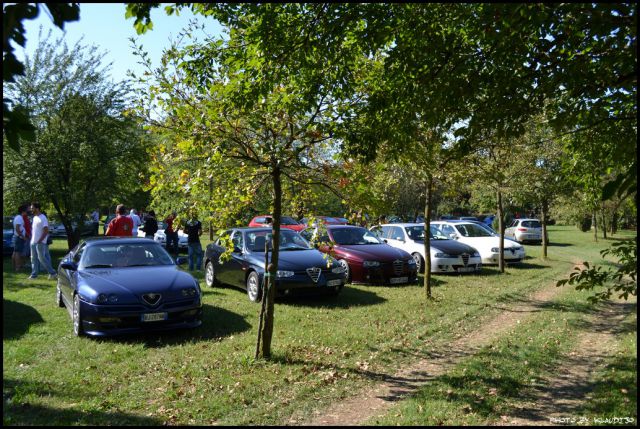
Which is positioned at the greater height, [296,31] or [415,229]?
[296,31]

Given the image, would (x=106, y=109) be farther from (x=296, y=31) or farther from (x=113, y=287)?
(x=296, y=31)

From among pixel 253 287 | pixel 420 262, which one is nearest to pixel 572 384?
pixel 253 287

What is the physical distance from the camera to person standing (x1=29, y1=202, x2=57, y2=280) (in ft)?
38.7

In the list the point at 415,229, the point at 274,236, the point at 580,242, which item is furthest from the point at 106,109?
the point at 580,242

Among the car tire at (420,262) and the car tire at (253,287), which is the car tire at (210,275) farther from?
the car tire at (420,262)

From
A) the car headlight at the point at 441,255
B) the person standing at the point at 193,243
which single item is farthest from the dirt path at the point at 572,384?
the person standing at the point at 193,243

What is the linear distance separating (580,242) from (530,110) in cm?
2943

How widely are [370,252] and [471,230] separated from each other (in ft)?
23.2

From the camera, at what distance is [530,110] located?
201 inches

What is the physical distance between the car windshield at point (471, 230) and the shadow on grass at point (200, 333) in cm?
1171

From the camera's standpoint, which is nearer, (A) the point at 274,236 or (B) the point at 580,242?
(A) the point at 274,236

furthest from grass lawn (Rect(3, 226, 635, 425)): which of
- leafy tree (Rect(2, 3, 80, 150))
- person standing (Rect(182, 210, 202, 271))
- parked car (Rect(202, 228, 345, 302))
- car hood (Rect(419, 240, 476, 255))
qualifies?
car hood (Rect(419, 240, 476, 255))

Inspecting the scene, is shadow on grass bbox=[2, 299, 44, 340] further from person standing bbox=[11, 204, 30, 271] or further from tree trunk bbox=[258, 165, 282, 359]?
person standing bbox=[11, 204, 30, 271]

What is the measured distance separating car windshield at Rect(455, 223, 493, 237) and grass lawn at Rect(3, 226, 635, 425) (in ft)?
23.5
